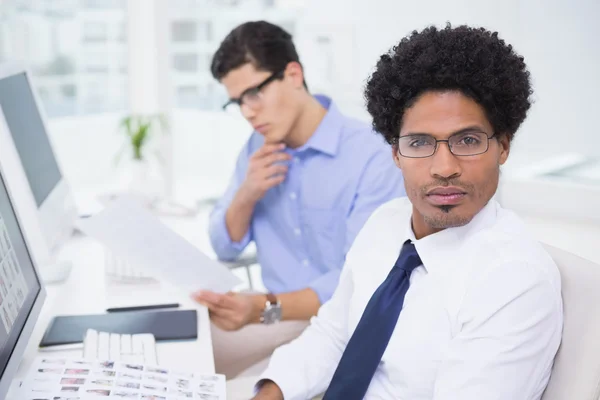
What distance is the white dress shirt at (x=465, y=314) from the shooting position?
1043 mm

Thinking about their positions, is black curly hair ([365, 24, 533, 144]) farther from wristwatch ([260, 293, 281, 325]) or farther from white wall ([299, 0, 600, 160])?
white wall ([299, 0, 600, 160])

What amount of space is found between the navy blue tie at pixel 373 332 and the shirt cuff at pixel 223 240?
985 millimetres

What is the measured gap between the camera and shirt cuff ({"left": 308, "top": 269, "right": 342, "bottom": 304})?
1878mm

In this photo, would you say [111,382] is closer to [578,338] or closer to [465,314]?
[465,314]

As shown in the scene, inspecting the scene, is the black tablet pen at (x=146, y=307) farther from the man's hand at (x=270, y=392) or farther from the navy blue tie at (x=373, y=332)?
the navy blue tie at (x=373, y=332)

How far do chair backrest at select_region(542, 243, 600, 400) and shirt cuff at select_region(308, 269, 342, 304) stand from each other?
0.81 metres

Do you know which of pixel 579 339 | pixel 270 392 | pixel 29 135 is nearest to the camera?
pixel 579 339

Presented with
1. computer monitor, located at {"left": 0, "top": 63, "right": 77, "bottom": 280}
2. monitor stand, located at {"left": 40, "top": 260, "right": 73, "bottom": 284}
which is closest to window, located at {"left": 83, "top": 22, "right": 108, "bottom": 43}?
computer monitor, located at {"left": 0, "top": 63, "right": 77, "bottom": 280}

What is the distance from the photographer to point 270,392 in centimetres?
138

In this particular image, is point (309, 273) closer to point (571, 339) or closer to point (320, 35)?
point (571, 339)

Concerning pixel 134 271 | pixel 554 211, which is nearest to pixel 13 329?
pixel 134 271

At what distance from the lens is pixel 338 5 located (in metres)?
3.44

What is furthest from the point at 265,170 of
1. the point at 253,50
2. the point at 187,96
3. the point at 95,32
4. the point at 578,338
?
the point at 95,32

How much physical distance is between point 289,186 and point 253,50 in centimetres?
40
